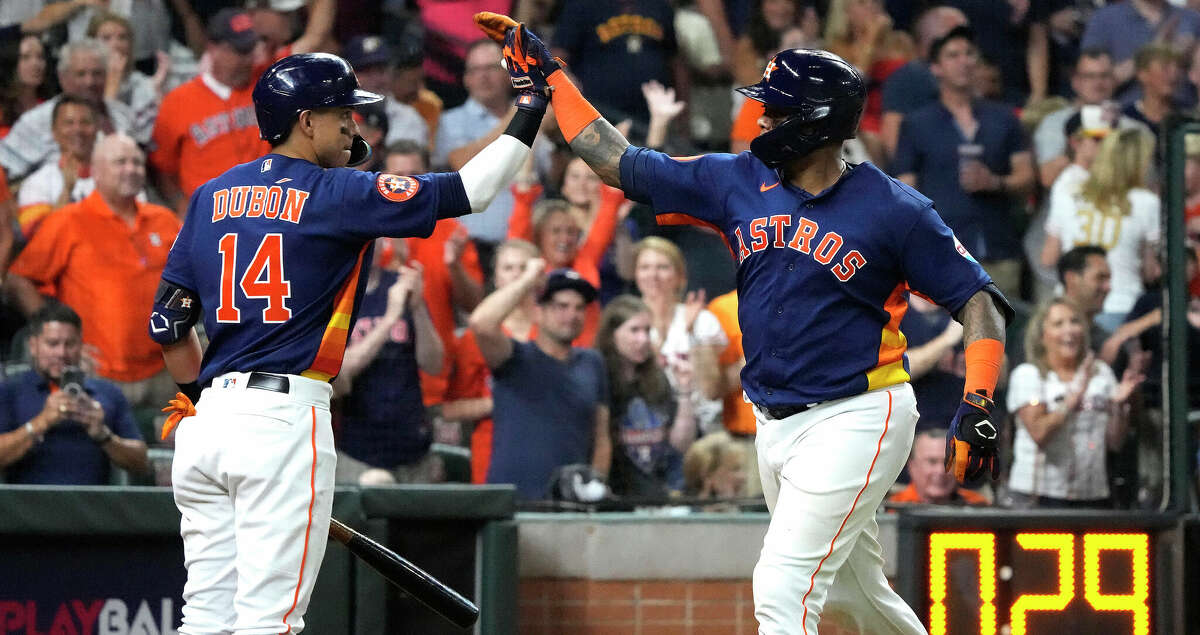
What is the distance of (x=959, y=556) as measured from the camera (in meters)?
4.72

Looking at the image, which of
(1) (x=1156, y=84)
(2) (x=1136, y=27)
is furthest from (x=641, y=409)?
(2) (x=1136, y=27)

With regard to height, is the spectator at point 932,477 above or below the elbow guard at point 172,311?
below

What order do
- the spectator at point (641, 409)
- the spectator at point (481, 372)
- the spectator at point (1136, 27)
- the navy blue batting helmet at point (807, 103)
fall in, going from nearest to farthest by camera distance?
the navy blue batting helmet at point (807, 103), the spectator at point (641, 409), the spectator at point (481, 372), the spectator at point (1136, 27)

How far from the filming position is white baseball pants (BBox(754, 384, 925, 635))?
153 inches

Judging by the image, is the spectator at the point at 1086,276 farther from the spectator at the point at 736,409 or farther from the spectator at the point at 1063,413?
the spectator at the point at 736,409

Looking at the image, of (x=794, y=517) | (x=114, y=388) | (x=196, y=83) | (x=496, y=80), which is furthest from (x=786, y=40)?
(x=794, y=517)

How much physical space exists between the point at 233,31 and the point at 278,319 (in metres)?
4.05

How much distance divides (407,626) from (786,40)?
486 centimetres

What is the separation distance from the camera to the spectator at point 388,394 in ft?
20.3

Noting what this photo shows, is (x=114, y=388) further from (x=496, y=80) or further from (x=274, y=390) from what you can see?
(x=496, y=80)

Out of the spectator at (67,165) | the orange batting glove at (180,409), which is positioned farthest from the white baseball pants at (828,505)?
the spectator at (67,165)

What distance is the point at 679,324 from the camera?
22.6ft

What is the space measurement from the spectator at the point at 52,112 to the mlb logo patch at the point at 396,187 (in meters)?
3.42

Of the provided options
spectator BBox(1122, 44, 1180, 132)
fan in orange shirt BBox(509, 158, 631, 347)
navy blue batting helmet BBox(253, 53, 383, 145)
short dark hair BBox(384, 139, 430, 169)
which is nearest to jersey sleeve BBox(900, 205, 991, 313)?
navy blue batting helmet BBox(253, 53, 383, 145)
